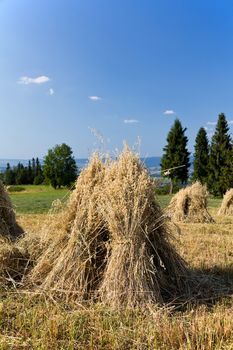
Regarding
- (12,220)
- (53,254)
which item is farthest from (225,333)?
(12,220)

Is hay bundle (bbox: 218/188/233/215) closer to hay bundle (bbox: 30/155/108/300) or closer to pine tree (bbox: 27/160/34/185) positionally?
hay bundle (bbox: 30/155/108/300)

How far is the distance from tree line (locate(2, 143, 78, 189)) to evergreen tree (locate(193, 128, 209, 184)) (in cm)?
2004

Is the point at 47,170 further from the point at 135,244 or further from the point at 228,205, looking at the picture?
the point at 135,244

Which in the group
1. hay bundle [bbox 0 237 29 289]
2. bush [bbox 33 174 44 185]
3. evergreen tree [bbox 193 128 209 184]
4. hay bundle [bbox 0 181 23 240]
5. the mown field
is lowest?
the mown field

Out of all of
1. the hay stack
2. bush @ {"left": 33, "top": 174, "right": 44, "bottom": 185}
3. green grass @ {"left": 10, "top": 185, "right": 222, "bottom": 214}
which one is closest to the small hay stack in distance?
the hay stack

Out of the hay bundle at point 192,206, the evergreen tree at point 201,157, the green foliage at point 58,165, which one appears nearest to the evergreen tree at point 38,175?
the green foliage at point 58,165

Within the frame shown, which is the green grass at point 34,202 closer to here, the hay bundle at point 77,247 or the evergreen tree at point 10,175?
the hay bundle at point 77,247

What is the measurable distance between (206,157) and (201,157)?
0.72 meters

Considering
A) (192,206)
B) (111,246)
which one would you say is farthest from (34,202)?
(111,246)

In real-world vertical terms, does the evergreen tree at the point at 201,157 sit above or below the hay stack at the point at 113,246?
above

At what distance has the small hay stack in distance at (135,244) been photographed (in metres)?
4.20

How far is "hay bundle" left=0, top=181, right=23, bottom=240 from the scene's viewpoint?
245 inches

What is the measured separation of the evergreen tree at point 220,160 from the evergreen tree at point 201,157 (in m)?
1.61

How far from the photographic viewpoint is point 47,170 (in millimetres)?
69312
